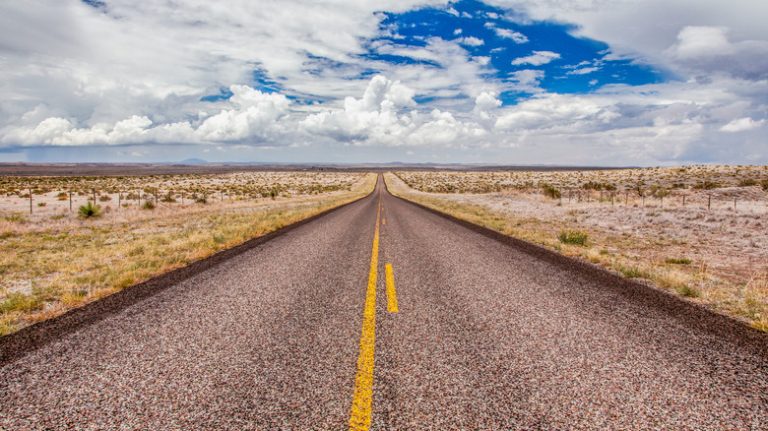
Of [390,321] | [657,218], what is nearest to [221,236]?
[390,321]

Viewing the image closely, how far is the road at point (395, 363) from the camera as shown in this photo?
3.01m

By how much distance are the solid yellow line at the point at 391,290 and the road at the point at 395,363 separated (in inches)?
2.0

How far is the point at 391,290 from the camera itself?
6516 millimetres

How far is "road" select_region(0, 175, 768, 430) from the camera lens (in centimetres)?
301

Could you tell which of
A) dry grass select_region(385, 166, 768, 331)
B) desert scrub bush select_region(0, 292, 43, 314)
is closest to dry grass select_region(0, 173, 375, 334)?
desert scrub bush select_region(0, 292, 43, 314)

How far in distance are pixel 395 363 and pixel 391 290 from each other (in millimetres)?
2696

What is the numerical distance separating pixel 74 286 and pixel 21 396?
14.9 feet

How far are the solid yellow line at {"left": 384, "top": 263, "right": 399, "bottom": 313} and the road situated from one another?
0.05 metres

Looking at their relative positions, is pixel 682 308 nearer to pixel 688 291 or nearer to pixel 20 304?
pixel 688 291

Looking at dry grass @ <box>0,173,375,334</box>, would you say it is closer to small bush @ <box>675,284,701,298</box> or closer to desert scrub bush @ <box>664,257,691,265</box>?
small bush @ <box>675,284,701,298</box>

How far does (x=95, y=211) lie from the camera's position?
2162cm

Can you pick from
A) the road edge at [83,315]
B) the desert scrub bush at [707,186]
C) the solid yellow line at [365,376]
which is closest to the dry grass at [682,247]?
the solid yellow line at [365,376]

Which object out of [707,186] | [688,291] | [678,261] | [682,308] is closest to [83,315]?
[682,308]

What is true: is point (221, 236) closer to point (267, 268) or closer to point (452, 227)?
point (267, 268)
